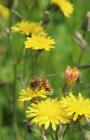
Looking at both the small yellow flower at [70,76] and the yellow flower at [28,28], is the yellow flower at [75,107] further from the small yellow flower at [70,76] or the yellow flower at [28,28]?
the yellow flower at [28,28]

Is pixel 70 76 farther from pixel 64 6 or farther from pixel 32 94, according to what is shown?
pixel 64 6

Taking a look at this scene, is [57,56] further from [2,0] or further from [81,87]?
[81,87]

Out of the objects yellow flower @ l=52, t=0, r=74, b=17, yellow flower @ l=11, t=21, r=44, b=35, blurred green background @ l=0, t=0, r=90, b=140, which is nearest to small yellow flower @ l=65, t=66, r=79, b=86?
yellow flower @ l=11, t=21, r=44, b=35

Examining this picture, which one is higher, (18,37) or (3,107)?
(18,37)

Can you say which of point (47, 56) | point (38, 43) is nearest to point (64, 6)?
point (38, 43)

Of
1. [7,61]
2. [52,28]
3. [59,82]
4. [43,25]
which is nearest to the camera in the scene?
[43,25]

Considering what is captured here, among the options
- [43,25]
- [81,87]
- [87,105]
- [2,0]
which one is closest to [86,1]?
[2,0]

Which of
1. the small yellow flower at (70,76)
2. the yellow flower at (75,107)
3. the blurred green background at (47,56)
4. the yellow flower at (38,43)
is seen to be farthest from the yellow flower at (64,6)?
the yellow flower at (75,107)
